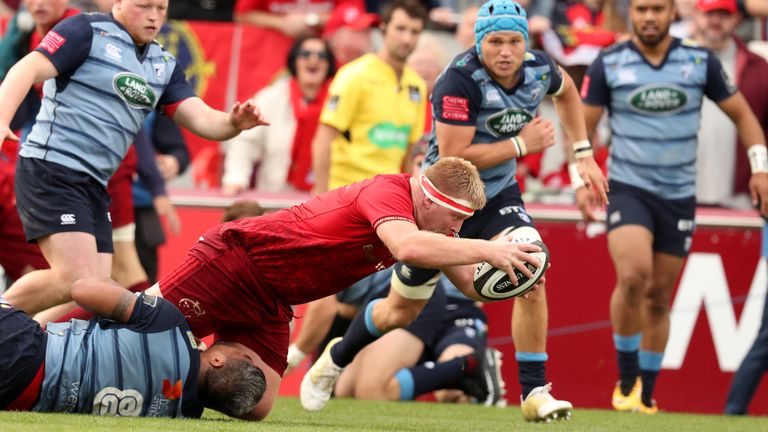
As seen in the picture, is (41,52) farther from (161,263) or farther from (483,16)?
(161,263)

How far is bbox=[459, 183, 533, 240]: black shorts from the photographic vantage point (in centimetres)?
746

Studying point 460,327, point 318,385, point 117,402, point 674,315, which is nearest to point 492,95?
point 318,385

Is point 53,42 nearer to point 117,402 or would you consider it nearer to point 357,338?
point 117,402

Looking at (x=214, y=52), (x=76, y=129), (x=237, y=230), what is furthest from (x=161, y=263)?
(x=237, y=230)

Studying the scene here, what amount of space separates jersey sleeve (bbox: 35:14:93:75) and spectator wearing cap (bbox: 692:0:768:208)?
5495mm

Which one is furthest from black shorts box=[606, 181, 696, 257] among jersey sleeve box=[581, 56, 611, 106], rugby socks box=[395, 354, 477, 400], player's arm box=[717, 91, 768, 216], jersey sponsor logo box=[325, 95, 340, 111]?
jersey sponsor logo box=[325, 95, 340, 111]

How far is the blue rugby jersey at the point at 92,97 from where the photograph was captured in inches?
281

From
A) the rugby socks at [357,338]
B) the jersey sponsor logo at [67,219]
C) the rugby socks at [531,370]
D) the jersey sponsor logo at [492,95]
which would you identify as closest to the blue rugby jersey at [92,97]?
the jersey sponsor logo at [67,219]

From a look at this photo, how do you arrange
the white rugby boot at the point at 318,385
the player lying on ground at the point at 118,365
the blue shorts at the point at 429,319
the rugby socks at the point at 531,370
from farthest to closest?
1. the blue shorts at the point at 429,319
2. the white rugby boot at the point at 318,385
3. the rugby socks at the point at 531,370
4. the player lying on ground at the point at 118,365

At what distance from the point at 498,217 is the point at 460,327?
259 centimetres

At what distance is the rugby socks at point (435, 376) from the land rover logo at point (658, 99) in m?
2.05

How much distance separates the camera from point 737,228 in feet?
34.3

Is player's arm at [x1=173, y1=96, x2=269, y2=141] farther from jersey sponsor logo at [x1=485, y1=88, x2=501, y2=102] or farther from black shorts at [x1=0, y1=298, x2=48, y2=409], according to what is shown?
black shorts at [x1=0, y1=298, x2=48, y2=409]

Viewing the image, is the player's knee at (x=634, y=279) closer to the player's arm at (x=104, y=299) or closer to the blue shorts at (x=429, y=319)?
the blue shorts at (x=429, y=319)
